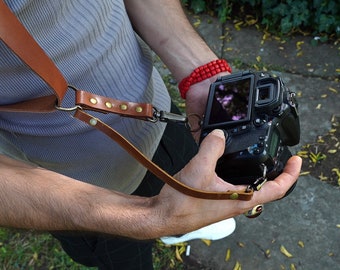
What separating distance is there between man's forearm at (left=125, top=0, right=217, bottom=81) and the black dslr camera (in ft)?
0.54

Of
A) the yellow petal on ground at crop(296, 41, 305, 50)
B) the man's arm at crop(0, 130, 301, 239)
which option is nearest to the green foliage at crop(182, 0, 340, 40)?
the yellow petal on ground at crop(296, 41, 305, 50)

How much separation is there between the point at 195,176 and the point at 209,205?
0.06 m

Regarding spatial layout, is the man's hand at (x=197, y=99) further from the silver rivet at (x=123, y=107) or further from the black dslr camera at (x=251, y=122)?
the silver rivet at (x=123, y=107)

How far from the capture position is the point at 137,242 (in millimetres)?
1431

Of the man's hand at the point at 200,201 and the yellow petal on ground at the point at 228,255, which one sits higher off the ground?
the man's hand at the point at 200,201

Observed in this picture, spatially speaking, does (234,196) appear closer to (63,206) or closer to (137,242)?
(63,206)

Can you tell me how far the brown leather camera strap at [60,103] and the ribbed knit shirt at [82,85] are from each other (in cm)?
10

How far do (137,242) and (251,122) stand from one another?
53 centimetres

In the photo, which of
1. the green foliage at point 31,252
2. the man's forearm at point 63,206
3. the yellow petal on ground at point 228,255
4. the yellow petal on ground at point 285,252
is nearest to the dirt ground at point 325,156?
the yellow petal on ground at point 285,252

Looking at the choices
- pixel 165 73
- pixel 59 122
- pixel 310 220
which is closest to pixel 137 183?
pixel 59 122

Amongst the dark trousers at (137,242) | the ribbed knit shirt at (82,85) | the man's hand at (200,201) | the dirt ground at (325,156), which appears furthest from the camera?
the dirt ground at (325,156)

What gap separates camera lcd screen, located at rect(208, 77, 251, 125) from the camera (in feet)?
3.79

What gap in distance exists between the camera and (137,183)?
1.44 meters

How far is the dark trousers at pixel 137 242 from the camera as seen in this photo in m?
1.45
